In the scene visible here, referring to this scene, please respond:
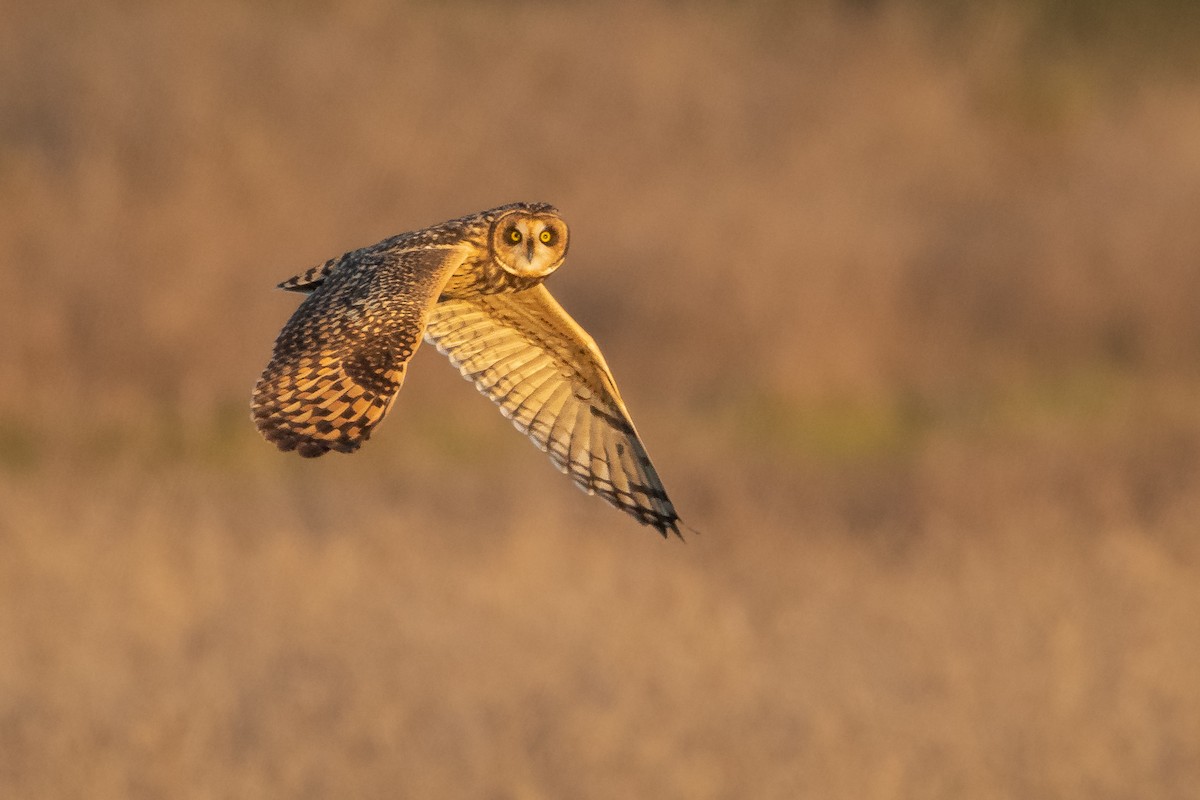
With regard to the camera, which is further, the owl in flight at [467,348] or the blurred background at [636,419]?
the blurred background at [636,419]

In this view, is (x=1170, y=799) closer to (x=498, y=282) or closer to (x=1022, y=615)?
(x=1022, y=615)

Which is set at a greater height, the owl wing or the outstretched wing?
the owl wing

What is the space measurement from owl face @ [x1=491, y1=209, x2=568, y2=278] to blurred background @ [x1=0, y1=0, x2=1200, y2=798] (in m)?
3.59

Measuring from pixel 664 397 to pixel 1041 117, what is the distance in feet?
14.5

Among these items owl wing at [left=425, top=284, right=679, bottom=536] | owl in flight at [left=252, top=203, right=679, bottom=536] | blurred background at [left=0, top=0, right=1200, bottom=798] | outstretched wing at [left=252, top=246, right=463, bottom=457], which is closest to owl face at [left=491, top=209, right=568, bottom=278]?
owl in flight at [left=252, top=203, right=679, bottom=536]

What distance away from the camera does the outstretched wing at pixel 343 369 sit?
3266mm

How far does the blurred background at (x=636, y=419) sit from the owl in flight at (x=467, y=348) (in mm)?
3101

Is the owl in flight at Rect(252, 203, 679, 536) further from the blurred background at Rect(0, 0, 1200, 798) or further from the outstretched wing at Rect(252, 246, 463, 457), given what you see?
the blurred background at Rect(0, 0, 1200, 798)

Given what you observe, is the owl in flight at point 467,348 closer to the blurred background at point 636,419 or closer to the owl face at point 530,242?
the owl face at point 530,242

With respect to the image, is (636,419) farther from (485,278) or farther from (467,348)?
(485,278)

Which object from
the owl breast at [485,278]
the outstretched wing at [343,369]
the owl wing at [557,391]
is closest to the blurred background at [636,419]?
the owl wing at [557,391]

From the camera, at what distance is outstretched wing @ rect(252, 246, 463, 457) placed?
3.27 metres

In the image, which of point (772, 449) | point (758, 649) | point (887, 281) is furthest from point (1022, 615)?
point (887, 281)

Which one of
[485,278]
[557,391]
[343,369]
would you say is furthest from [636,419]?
[343,369]
